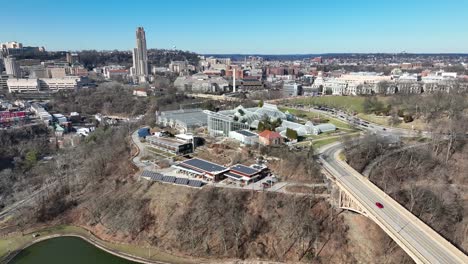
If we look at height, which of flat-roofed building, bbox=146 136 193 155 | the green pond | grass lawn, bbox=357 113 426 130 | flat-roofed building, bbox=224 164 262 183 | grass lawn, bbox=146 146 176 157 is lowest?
the green pond

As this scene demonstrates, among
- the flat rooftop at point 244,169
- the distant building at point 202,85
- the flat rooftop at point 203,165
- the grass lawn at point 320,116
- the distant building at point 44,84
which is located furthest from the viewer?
the distant building at point 44,84

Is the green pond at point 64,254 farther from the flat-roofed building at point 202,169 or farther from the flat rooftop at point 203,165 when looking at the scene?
the flat rooftop at point 203,165

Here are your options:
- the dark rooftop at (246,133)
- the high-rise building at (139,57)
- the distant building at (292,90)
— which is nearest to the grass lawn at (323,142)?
the dark rooftop at (246,133)

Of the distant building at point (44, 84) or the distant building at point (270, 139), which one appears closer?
the distant building at point (270, 139)

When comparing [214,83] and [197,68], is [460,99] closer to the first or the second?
[214,83]

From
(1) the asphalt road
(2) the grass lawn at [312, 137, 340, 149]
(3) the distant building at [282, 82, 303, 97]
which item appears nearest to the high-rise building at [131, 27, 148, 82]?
(3) the distant building at [282, 82, 303, 97]

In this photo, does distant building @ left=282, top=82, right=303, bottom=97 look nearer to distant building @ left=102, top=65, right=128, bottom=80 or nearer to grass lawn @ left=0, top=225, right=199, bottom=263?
grass lawn @ left=0, top=225, right=199, bottom=263

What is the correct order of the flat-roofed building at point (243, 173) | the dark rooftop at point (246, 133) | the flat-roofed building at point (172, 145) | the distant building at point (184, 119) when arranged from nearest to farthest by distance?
the flat-roofed building at point (243, 173) → the flat-roofed building at point (172, 145) → the dark rooftop at point (246, 133) → the distant building at point (184, 119)

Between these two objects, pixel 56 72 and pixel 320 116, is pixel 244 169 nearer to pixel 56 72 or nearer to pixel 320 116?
pixel 320 116
